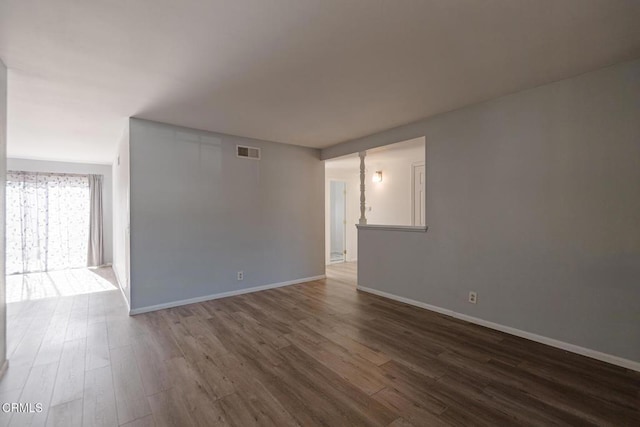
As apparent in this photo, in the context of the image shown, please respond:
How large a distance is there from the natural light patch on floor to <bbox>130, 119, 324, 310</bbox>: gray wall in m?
1.99

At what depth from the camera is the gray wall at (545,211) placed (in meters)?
2.32

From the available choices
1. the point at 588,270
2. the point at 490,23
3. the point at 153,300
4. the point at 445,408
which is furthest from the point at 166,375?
the point at 588,270

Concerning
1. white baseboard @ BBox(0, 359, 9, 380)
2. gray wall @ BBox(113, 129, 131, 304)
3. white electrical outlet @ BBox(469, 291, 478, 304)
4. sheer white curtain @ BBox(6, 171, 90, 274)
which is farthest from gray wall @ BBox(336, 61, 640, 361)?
sheer white curtain @ BBox(6, 171, 90, 274)

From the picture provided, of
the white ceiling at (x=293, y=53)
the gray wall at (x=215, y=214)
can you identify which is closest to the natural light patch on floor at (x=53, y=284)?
the gray wall at (x=215, y=214)

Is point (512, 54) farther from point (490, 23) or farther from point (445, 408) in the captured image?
point (445, 408)

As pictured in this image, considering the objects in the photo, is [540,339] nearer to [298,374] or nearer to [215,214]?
[298,374]

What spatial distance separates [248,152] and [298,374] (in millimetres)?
3399

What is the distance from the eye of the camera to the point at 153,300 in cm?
372

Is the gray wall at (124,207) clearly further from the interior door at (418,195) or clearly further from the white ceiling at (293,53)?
the interior door at (418,195)

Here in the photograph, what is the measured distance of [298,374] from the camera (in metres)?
2.22

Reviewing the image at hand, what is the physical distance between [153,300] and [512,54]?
4661mm

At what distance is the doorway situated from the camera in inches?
297

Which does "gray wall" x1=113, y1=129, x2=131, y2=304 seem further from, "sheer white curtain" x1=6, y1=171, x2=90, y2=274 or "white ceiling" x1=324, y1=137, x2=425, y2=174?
"white ceiling" x1=324, y1=137, x2=425, y2=174

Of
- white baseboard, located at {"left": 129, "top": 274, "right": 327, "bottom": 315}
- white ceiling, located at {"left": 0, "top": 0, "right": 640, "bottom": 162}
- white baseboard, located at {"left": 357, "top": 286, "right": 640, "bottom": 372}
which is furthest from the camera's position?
white baseboard, located at {"left": 129, "top": 274, "right": 327, "bottom": 315}
